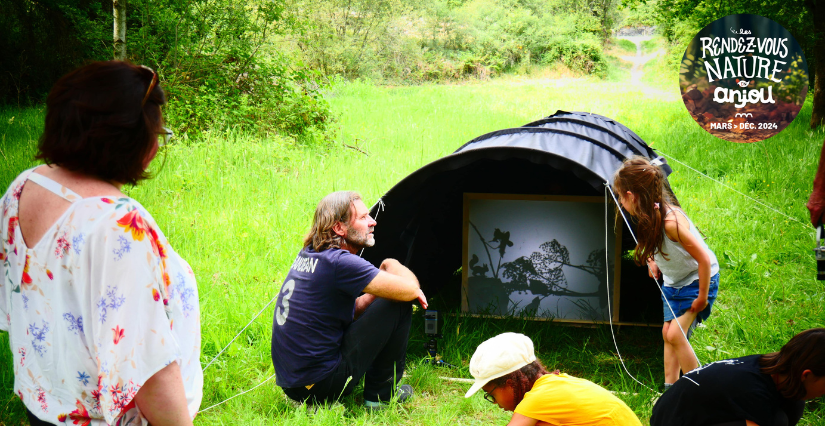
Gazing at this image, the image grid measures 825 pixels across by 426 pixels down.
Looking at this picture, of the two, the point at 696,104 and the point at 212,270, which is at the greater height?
the point at 696,104

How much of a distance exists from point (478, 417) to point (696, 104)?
1031 centimetres

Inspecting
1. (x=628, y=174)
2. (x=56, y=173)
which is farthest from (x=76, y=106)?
(x=628, y=174)

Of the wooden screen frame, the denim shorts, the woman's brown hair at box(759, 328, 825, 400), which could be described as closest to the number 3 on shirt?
the wooden screen frame

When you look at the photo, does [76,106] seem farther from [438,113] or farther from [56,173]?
[438,113]

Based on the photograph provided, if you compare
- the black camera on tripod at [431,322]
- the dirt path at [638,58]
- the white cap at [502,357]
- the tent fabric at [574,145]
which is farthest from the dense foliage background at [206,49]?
the dirt path at [638,58]

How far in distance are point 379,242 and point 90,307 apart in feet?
10.9

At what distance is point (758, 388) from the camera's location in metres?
2.52

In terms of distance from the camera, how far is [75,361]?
4.93 feet

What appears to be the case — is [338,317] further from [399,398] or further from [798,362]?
[798,362]

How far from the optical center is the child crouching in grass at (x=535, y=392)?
2307mm

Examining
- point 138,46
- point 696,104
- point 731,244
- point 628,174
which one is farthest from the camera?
point 696,104

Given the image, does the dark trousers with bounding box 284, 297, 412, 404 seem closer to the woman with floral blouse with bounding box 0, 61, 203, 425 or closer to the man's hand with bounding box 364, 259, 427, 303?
the man's hand with bounding box 364, 259, 427, 303

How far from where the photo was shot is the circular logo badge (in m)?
11.1

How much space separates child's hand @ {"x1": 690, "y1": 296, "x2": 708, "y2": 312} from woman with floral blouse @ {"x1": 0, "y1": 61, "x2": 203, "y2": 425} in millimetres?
2944
